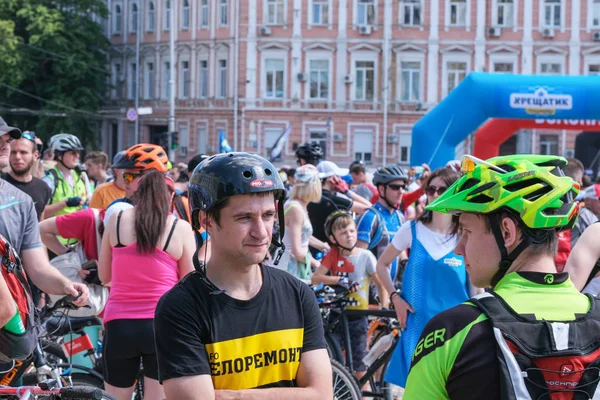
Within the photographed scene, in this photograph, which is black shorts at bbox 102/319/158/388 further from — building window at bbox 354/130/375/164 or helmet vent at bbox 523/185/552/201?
building window at bbox 354/130/375/164

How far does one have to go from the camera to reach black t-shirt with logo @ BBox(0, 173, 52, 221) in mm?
9133

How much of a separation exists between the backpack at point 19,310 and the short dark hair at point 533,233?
7.73ft

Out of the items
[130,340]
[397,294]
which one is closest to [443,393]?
[130,340]

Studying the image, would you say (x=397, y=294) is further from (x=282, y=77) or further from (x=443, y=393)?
(x=282, y=77)

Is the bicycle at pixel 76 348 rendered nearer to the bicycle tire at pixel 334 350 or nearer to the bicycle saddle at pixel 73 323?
the bicycle saddle at pixel 73 323

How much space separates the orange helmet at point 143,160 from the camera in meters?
6.73

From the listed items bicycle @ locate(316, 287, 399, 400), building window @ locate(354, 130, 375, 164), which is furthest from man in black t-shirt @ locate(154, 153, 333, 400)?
building window @ locate(354, 130, 375, 164)

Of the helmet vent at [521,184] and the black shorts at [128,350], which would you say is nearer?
the helmet vent at [521,184]

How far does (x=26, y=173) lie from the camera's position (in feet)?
29.9

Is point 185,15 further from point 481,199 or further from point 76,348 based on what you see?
point 481,199

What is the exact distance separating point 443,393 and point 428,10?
165 ft

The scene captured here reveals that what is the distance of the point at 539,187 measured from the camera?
279 centimetres

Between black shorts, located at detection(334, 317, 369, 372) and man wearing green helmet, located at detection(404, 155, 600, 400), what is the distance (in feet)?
16.5

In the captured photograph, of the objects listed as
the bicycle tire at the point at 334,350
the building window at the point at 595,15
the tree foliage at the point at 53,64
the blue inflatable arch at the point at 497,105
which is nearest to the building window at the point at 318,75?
the tree foliage at the point at 53,64
